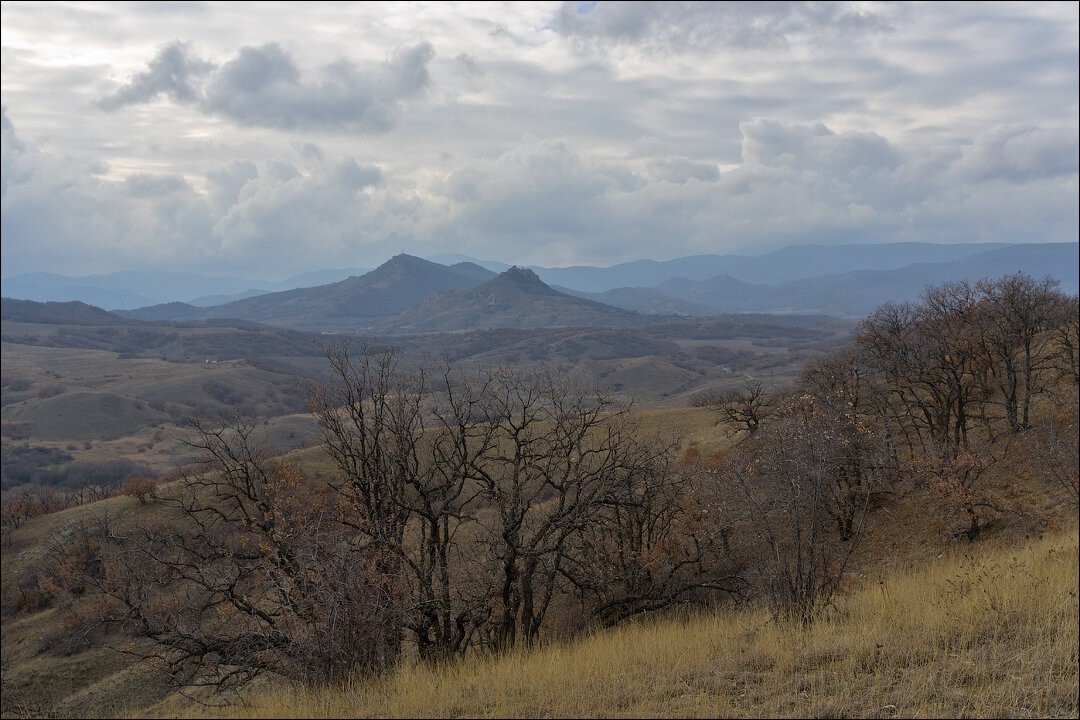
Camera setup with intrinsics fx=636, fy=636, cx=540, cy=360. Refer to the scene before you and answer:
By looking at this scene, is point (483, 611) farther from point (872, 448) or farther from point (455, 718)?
point (872, 448)

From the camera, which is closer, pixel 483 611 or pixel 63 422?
pixel 483 611

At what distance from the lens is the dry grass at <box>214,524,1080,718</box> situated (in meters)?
6.90

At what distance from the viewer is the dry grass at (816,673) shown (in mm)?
6902

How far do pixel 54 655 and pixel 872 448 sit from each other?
4407 centimetres

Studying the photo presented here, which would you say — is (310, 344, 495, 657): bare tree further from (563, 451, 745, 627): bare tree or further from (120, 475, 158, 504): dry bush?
(120, 475, 158, 504): dry bush

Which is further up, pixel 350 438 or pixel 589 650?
pixel 350 438

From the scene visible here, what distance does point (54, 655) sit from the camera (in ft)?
118

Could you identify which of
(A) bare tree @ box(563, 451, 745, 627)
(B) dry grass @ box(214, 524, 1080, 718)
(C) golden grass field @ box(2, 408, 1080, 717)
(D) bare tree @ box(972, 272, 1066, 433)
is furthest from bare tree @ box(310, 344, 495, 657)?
(D) bare tree @ box(972, 272, 1066, 433)

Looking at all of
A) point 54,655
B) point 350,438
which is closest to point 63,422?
point 54,655

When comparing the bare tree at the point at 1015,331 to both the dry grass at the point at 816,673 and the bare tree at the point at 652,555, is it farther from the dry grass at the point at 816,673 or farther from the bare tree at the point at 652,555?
the dry grass at the point at 816,673

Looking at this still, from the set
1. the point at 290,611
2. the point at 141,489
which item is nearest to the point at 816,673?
the point at 290,611

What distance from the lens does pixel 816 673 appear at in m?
7.81

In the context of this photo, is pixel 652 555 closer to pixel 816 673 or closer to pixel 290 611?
pixel 290 611

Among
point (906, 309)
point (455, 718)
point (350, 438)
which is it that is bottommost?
point (455, 718)
